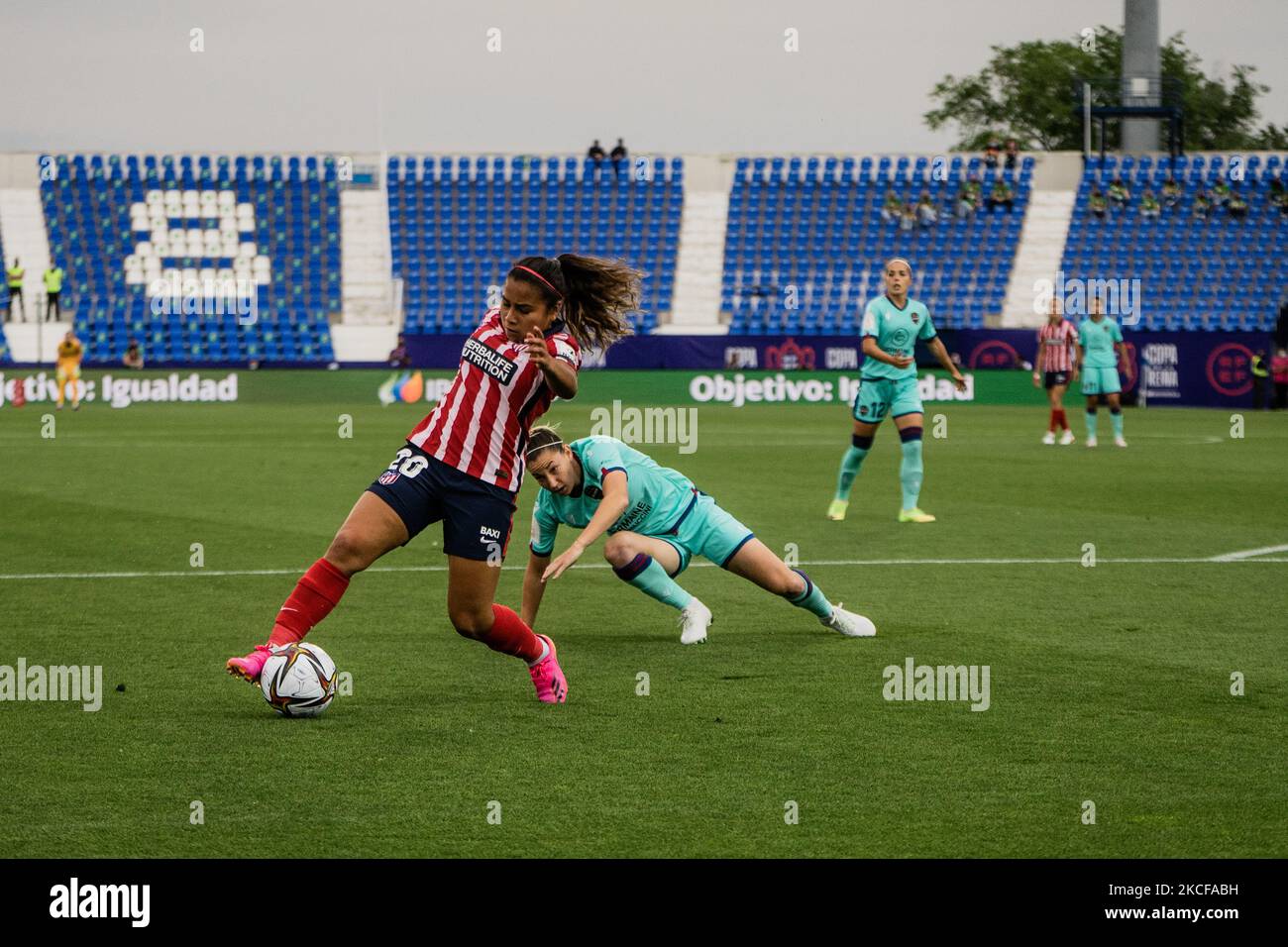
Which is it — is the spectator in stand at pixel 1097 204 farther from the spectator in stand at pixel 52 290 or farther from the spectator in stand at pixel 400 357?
the spectator in stand at pixel 52 290

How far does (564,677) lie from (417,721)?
92cm

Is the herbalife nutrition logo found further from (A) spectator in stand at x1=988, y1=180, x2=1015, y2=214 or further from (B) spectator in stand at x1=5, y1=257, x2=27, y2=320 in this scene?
(A) spectator in stand at x1=988, y1=180, x2=1015, y2=214

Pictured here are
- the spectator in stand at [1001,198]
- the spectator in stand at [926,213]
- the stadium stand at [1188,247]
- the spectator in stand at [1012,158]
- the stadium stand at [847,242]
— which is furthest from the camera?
the spectator in stand at [1012,158]

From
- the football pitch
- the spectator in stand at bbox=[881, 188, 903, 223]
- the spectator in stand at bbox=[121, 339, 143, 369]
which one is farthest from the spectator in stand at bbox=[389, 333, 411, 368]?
the football pitch

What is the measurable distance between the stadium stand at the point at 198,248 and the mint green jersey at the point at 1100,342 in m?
24.5

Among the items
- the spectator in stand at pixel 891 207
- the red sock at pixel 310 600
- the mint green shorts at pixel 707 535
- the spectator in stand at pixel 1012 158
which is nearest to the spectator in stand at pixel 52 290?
the spectator in stand at pixel 891 207

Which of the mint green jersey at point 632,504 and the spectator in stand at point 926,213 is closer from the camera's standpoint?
the mint green jersey at point 632,504

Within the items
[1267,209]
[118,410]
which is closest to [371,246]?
[118,410]

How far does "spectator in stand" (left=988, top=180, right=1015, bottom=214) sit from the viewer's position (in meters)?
47.7

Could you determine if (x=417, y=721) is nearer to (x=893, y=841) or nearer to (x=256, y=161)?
(x=893, y=841)

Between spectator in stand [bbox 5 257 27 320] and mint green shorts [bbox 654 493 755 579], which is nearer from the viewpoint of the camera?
mint green shorts [bbox 654 493 755 579]

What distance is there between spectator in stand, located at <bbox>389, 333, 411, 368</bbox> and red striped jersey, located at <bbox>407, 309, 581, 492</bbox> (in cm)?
3353

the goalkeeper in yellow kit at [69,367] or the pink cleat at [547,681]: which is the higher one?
the pink cleat at [547,681]

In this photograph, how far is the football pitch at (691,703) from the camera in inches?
203
